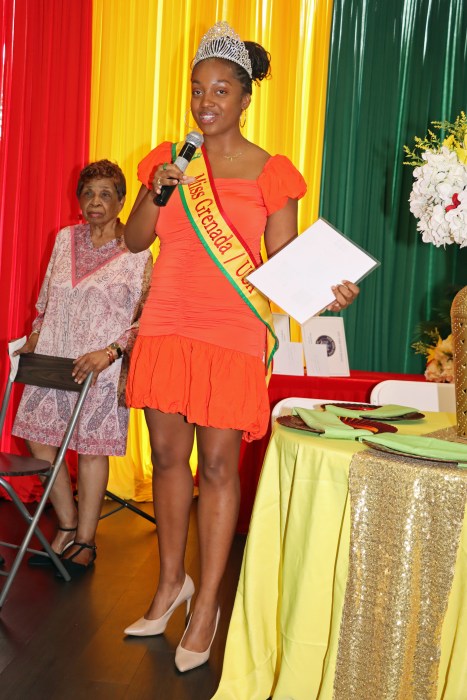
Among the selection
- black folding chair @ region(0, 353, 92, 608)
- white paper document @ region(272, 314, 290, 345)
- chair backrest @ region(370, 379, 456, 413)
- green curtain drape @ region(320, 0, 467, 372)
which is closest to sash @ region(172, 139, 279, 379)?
chair backrest @ region(370, 379, 456, 413)

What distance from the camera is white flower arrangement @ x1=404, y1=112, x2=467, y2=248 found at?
1717 millimetres

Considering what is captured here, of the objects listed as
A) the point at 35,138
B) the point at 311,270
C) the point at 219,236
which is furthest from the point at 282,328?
the point at 311,270

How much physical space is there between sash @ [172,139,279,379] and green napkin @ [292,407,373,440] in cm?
39

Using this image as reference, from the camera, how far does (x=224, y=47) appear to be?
6.89 feet

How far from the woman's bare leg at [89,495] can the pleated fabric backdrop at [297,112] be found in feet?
4.17

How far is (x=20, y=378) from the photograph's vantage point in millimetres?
2945

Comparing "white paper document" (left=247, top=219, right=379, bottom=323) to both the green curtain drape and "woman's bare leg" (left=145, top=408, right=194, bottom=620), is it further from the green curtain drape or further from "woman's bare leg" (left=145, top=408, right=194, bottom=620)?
the green curtain drape

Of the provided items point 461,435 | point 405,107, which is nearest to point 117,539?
point 461,435

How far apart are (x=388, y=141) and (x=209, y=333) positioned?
3.17 meters

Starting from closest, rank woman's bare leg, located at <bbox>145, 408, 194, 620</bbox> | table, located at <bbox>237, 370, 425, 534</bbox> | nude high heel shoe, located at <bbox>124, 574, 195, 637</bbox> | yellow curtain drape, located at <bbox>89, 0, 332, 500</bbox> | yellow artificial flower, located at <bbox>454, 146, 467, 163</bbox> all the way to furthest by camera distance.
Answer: yellow artificial flower, located at <bbox>454, 146, 467, 163</bbox>
woman's bare leg, located at <bbox>145, 408, 194, 620</bbox>
nude high heel shoe, located at <bbox>124, 574, 195, 637</bbox>
table, located at <bbox>237, 370, 425, 534</bbox>
yellow curtain drape, located at <bbox>89, 0, 332, 500</bbox>

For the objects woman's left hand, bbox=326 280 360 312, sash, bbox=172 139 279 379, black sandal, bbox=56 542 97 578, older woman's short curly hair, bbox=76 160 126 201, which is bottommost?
black sandal, bbox=56 542 97 578

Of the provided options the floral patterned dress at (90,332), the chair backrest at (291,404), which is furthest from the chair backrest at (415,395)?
the floral patterned dress at (90,332)

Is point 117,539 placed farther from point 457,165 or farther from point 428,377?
point 457,165

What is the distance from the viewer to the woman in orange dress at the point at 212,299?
2.10 meters
